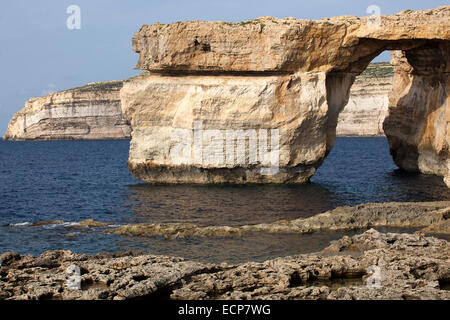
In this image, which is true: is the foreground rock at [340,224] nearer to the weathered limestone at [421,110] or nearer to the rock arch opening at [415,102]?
the weathered limestone at [421,110]

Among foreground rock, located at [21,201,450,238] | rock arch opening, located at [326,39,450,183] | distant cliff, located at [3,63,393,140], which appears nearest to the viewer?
foreground rock, located at [21,201,450,238]

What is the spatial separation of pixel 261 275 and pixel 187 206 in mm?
12843

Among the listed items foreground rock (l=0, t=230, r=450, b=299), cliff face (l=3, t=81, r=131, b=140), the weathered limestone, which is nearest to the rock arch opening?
the weathered limestone

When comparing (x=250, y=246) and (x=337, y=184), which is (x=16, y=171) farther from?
(x=250, y=246)

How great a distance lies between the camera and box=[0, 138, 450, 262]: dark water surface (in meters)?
18.9

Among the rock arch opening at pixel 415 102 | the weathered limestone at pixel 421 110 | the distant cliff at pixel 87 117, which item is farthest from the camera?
the distant cliff at pixel 87 117

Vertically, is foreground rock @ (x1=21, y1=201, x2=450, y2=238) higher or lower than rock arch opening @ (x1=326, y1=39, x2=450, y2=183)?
lower

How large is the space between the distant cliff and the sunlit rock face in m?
63.1

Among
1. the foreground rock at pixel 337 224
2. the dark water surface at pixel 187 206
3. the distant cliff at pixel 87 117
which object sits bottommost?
the dark water surface at pixel 187 206

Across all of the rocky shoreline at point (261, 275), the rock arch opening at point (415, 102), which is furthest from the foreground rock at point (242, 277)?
the rock arch opening at point (415, 102)

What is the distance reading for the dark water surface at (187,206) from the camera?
1889 centimetres

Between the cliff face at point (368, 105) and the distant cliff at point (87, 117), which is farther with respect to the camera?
the distant cliff at point (87, 117)

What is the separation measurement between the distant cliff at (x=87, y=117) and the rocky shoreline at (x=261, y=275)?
78448mm

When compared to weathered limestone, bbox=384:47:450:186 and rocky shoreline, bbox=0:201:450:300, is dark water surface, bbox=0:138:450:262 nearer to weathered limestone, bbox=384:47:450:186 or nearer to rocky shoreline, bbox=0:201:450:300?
weathered limestone, bbox=384:47:450:186
